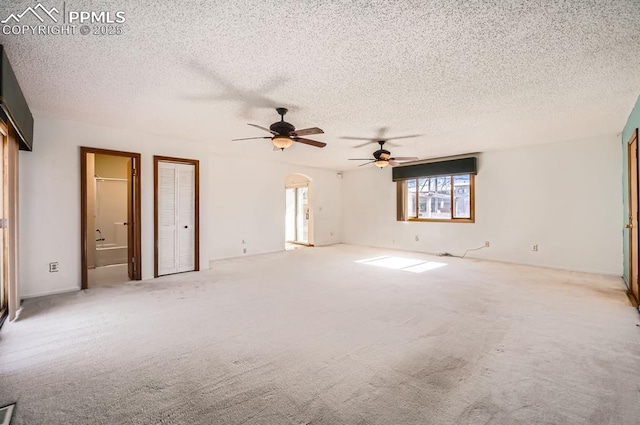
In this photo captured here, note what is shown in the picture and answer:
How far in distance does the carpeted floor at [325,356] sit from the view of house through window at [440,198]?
3016mm

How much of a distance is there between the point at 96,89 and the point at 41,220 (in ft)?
Answer: 7.25

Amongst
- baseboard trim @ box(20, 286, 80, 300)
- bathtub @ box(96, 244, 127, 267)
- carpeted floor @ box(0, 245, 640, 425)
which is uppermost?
bathtub @ box(96, 244, 127, 267)

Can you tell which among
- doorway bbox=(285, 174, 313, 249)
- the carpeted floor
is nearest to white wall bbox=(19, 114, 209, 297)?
the carpeted floor

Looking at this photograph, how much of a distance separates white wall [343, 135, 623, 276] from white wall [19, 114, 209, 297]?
7.08 metres

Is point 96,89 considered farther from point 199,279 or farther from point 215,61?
point 199,279

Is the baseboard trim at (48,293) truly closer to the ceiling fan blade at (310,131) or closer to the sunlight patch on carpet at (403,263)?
the ceiling fan blade at (310,131)

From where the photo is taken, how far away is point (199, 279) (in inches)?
187

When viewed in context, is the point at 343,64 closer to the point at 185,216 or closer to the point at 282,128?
the point at 282,128

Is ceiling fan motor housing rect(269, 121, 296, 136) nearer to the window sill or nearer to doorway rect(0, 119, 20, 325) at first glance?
doorway rect(0, 119, 20, 325)

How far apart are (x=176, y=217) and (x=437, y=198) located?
607cm

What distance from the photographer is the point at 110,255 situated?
247 inches

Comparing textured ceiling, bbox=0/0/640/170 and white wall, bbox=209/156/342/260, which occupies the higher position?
textured ceiling, bbox=0/0/640/170

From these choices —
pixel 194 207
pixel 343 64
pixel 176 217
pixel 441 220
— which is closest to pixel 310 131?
pixel 343 64

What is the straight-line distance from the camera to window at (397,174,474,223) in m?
6.86
